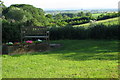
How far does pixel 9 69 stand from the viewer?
230 inches

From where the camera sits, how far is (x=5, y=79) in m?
4.64

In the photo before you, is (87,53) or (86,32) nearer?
(87,53)

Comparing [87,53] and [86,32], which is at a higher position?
[86,32]

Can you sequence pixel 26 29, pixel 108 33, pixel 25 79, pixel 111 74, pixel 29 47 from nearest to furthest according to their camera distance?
pixel 25 79 → pixel 111 74 → pixel 29 47 → pixel 26 29 → pixel 108 33

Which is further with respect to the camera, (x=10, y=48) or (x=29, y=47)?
(x=29, y=47)

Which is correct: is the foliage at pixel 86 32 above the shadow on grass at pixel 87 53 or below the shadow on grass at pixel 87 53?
above

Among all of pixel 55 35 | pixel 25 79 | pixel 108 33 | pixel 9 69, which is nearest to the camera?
pixel 25 79

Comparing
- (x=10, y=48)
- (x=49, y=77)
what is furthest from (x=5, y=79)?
(x=10, y=48)

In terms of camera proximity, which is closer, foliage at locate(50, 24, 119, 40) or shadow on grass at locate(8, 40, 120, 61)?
shadow on grass at locate(8, 40, 120, 61)

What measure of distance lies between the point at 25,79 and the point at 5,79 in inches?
17.5

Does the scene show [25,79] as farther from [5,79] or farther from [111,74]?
[111,74]

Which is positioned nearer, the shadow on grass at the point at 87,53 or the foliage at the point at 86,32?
the shadow on grass at the point at 87,53

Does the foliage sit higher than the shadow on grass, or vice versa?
the foliage

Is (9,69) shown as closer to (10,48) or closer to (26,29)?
(10,48)
